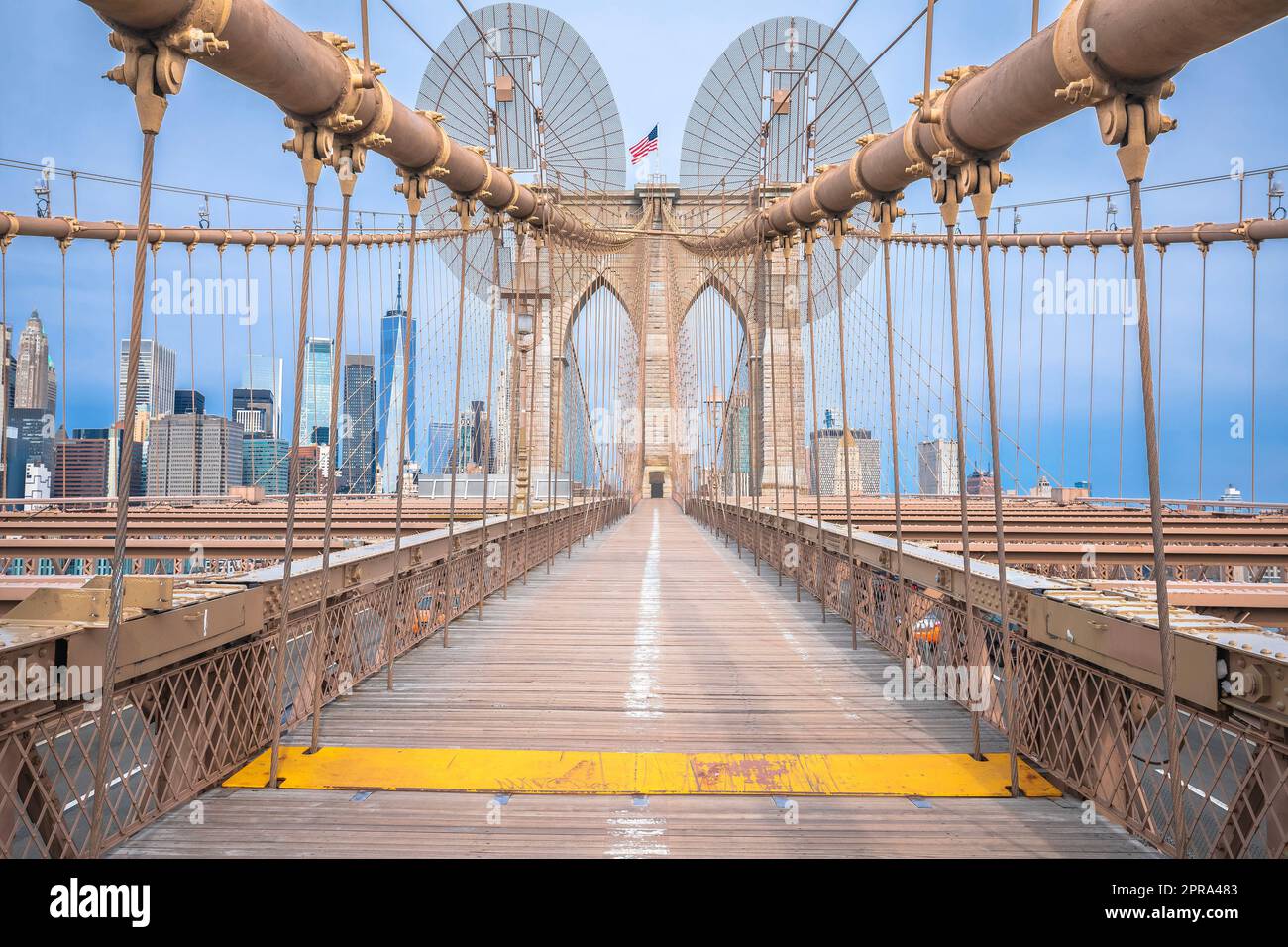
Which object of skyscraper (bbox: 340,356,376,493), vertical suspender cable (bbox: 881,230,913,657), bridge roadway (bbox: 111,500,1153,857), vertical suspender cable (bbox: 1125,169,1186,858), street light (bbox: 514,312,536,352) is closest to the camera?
vertical suspender cable (bbox: 1125,169,1186,858)

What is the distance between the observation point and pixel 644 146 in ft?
96.0

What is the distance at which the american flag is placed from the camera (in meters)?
29.2

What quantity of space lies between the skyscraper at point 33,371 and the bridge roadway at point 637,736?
102 feet

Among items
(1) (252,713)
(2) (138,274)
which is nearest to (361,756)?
(1) (252,713)

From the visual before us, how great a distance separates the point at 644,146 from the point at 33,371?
26767 mm

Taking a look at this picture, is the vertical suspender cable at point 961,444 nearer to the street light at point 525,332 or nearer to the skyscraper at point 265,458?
the street light at point 525,332

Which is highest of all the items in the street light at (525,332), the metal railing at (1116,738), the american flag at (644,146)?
the american flag at (644,146)

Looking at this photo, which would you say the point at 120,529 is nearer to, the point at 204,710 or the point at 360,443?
the point at 204,710

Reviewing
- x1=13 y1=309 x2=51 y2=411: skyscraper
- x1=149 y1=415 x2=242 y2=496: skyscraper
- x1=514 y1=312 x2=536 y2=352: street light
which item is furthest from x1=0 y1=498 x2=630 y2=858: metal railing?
x1=13 y1=309 x2=51 y2=411: skyscraper

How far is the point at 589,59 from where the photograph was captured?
1387 inches

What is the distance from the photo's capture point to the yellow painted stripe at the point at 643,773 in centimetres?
395

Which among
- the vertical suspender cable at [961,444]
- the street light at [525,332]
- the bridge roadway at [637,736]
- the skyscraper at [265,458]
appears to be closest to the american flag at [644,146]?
the street light at [525,332]

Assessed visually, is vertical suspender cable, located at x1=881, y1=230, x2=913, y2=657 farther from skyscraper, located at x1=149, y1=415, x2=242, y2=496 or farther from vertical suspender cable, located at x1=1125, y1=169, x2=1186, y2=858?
skyscraper, located at x1=149, y1=415, x2=242, y2=496

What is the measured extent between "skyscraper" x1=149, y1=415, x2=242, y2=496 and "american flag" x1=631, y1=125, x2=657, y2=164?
61.1 feet
